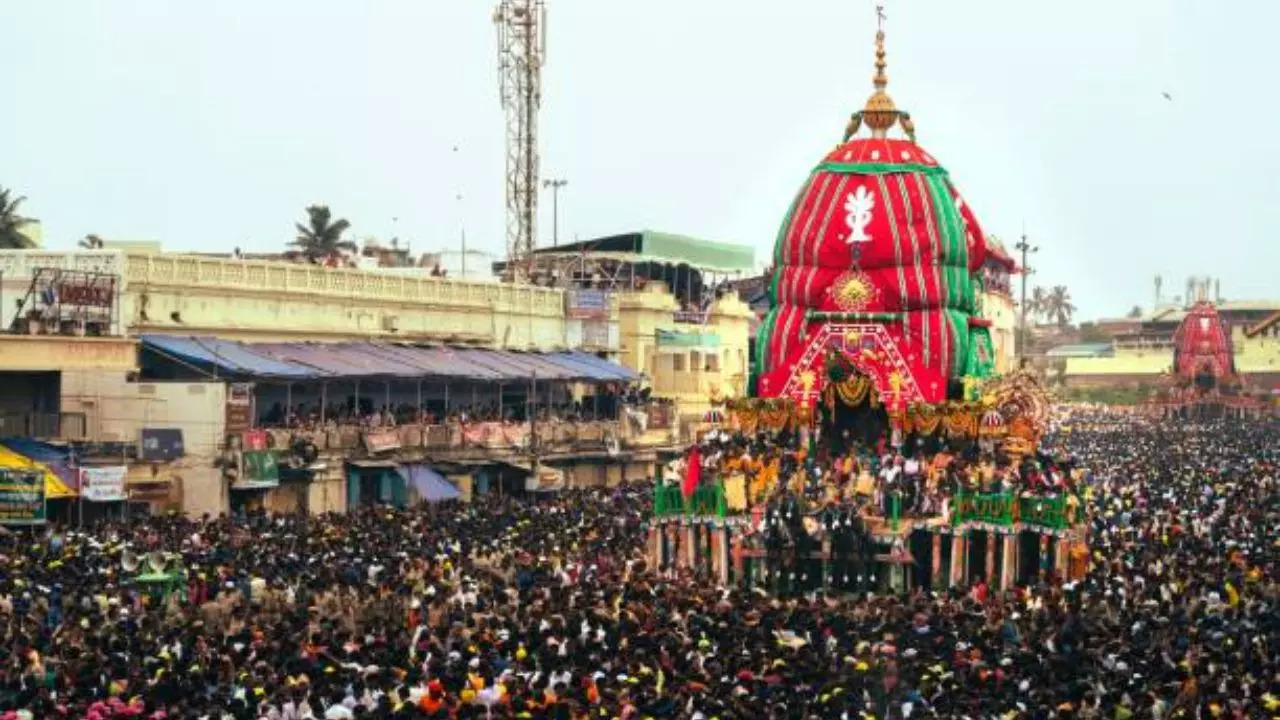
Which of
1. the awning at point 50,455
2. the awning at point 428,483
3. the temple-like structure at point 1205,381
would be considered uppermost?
the temple-like structure at point 1205,381

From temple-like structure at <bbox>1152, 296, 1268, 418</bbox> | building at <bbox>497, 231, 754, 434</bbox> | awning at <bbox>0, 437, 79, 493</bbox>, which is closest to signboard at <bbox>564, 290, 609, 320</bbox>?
building at <bbox>497, 231, 754, 434</bbox>

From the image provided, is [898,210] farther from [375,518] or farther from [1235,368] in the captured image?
[1235,368]

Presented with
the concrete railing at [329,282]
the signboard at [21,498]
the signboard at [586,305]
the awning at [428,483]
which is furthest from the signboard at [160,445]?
the signboard at [586,305]

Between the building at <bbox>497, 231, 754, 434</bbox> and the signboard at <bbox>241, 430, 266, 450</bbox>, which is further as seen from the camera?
the building at <bbox>497, 231, 754, 434</bbox>

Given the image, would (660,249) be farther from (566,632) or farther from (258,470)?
(566,632)

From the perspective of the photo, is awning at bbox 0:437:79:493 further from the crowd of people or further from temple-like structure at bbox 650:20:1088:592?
temple-like structure at bbox 650:20:1088:592

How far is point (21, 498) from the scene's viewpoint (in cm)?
3988

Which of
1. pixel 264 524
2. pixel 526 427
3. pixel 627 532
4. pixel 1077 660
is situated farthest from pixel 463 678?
pixel 526 427

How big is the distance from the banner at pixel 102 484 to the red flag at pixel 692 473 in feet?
34.3

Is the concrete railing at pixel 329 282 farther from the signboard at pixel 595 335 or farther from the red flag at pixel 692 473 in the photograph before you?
the red flag at pixel 692 473

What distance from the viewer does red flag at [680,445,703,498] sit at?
42.1 metres

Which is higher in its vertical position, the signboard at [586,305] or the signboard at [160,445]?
the signboard at [586,305]

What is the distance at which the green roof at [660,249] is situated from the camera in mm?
77812

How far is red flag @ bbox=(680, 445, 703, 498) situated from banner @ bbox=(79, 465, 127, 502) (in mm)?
10460
